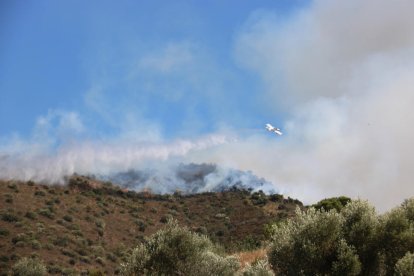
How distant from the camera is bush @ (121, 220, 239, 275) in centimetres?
3209

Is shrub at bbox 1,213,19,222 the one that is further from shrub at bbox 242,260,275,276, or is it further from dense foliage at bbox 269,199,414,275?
dense foliage at bbox 269,199,414,275

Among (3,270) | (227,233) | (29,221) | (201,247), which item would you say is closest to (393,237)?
(201,247)

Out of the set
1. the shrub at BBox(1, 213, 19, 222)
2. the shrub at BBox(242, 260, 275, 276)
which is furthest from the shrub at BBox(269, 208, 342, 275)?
the shrub at BBox(1, 213, 19, 222)

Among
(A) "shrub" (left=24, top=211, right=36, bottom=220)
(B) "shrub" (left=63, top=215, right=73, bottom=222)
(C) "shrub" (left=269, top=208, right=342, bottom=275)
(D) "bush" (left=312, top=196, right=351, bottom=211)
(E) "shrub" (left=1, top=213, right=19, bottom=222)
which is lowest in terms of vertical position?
(C) "shrub" (left=269, top=208, right=342, bottom=275)

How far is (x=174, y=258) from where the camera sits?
106ft

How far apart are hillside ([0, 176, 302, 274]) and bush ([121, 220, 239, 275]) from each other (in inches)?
1546

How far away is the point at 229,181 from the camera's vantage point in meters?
160

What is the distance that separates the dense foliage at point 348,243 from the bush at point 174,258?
6.33 metres

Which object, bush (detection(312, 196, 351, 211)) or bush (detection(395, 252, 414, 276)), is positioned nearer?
bush (detection(395, 252, 414, 276))

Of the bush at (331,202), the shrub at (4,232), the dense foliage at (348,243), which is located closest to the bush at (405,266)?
the dense foliage at (348,243)

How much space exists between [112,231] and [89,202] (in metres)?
13.7

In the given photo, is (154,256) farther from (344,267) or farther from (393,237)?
(393,237)

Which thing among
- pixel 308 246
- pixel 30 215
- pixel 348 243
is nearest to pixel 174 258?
pixel 308 246

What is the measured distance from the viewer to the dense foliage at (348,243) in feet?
83.5
